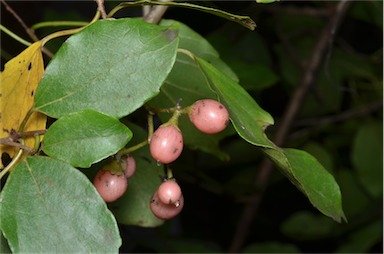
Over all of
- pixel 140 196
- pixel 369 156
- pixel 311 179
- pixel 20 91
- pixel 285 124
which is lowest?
pixel 369 156

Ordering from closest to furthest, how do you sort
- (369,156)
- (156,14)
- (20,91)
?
1. (20,91)
2. (156,14)
3. (369,156)

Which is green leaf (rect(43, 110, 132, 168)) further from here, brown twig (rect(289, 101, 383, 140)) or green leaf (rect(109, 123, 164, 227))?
brown twig (rect(289, 101, 383, 140))

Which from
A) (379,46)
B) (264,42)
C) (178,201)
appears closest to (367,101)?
(379,46)

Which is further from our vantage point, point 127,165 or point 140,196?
point 140,196

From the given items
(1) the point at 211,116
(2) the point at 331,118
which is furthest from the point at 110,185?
(2) the point at 331,118

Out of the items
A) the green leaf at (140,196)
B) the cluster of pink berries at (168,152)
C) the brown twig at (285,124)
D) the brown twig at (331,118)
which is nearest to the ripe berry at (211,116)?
the cluster of pink berries at (168,152)

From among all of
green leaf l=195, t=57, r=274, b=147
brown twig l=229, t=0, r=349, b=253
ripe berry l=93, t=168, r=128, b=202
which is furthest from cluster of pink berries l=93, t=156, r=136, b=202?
→ brown twig l=229, t=0, r=349, b=253

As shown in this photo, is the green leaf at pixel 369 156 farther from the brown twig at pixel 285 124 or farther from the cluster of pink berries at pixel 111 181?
the cluster of pink berries at pixel 111 181

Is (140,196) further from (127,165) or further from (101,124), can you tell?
(101,124)
